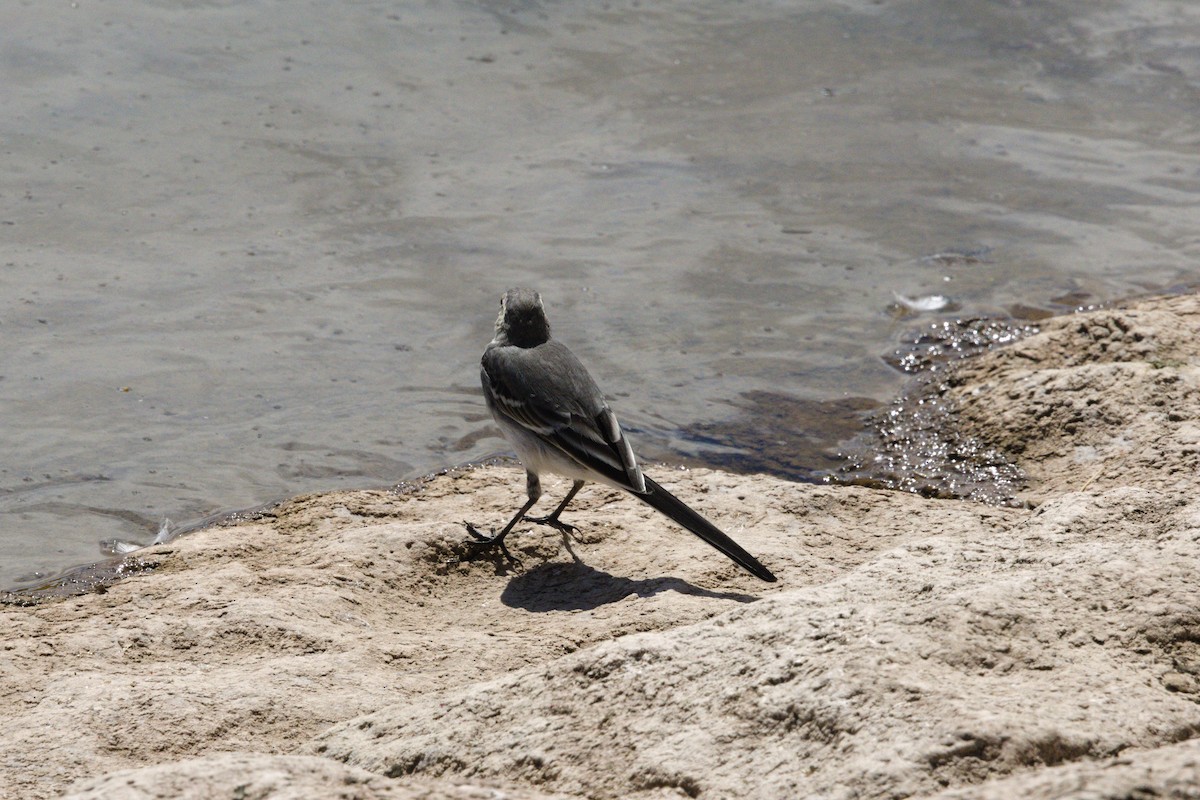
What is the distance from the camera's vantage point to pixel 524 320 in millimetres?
5957

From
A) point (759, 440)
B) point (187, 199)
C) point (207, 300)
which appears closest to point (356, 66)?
point (187, 199)

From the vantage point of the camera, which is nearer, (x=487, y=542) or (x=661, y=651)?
(x=661, y=651)

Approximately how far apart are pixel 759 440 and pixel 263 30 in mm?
6512

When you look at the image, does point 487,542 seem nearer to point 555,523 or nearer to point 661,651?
point 555,523

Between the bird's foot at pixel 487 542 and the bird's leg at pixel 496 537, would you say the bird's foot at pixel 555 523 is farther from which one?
the bird's foot at pixel 487 542

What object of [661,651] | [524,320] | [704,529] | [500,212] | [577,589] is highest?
[524,320]

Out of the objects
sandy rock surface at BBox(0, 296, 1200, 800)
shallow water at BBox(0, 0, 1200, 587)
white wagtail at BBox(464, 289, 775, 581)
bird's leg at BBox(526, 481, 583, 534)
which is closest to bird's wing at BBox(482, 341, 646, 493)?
white wagtail at BBox(464, 289, 775, 581)

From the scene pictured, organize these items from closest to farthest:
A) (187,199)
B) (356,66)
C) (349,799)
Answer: (349,799) → (187,199) → (356,66)

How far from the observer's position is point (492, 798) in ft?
9.35

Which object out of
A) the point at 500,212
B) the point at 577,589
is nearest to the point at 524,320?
the point at 577,589

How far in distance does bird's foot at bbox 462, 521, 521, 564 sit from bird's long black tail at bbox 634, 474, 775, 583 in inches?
27.8

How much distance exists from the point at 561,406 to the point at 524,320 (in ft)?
1.94

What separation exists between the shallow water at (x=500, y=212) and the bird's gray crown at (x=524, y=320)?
1232 millimetres

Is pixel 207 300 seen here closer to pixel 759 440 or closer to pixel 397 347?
pixel 397 347
